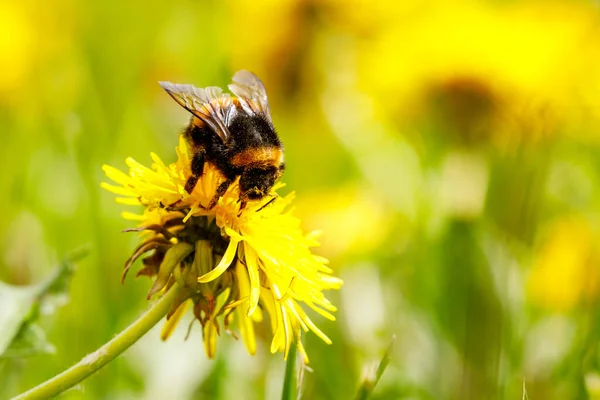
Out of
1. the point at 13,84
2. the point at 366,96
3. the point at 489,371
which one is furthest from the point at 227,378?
the point at 13,84

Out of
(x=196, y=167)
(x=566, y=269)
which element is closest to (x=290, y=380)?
(x=196, y=167)

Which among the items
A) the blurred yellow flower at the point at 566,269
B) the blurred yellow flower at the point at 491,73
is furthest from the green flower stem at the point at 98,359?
the blurred yellow flower at the point at 491,73

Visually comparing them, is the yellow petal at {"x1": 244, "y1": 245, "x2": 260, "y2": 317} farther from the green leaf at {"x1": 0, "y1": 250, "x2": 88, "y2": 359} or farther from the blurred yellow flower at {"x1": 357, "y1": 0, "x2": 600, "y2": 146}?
the blurred yellow flower at {"x1": 357, "y1": 0, "x2": 600, "y2": 146}

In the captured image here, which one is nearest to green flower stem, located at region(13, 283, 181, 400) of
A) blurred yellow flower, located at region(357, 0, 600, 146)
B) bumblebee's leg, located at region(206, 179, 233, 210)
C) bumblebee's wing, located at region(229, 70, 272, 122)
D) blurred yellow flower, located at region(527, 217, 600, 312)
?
bumblebee's leg, located at region(206, 179, 233, 210)

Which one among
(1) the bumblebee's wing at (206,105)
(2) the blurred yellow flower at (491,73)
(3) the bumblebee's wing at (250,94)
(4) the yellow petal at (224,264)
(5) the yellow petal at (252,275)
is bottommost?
(2) the blurred yellow flower at (491,73)

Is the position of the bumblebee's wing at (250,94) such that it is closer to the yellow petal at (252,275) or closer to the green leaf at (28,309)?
the yellow petal at (252,275)
